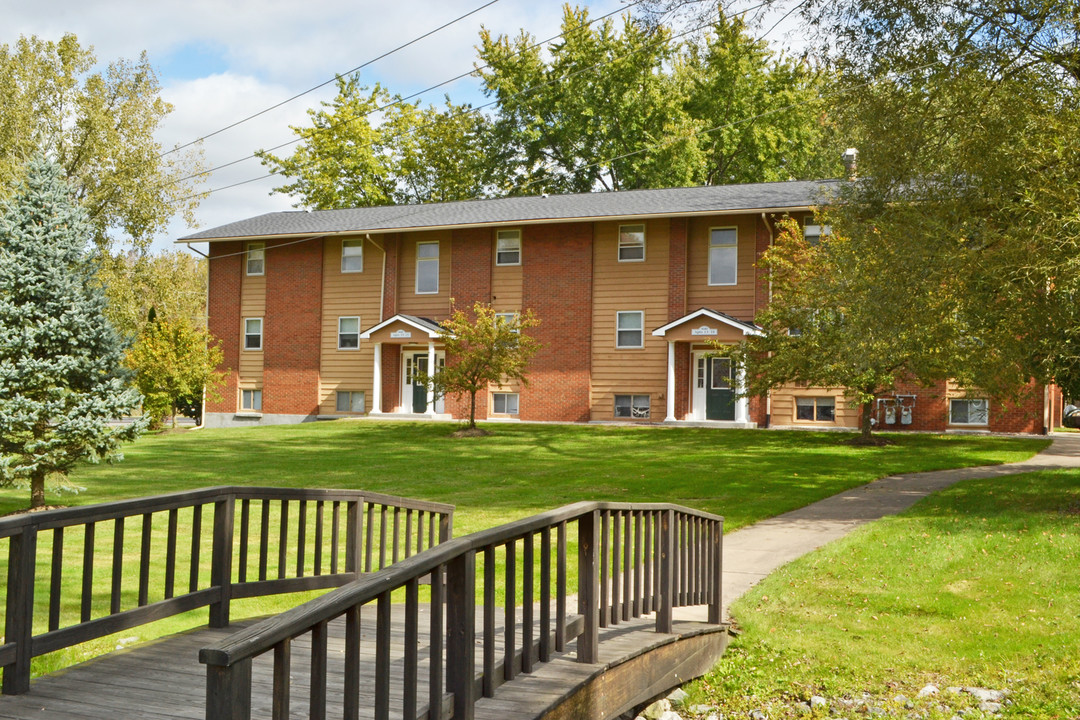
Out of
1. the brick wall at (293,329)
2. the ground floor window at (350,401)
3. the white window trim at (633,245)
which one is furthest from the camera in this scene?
the brick wall at (293,329)

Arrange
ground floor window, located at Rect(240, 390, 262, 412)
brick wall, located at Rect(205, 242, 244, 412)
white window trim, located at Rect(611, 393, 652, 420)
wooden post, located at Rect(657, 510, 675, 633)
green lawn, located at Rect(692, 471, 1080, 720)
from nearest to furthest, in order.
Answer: wooden post, located at Rect(657, 510, 675, 633)
green lawn, located at Rect(692, 471, 1080, 720)
white window trim, located at Rect(611, 393, 652, 420)
ground floor window, located at Rect(240, 390, 262, 412)
brick wall, located at Rect(205, 242, 244, 412)

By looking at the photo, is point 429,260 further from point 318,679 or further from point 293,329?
point 318,679

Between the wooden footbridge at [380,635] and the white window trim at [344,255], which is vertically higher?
the white window trim at [344,255]

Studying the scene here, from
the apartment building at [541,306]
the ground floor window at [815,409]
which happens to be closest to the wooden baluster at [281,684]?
the apartment building at [541,306]

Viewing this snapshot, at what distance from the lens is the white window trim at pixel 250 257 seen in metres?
37.3

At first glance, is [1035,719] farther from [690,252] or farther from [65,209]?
[690,252]

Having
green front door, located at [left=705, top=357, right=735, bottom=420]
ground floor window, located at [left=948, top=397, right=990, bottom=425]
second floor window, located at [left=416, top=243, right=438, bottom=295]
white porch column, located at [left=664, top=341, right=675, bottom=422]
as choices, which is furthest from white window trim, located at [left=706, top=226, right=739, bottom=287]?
second floor window, located at [left=416, top=243, right=438, bottom=295]

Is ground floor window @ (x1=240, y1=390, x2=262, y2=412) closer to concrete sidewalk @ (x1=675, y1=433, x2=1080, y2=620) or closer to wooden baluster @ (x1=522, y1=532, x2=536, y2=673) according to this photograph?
concrete sidewalk @ (x1=675, y1=433, x2=1080, y2=620)

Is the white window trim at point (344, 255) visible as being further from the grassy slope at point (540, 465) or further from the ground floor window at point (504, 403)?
the grassy slope at point (540, 465)

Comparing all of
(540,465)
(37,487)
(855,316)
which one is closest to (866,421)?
(540,465)

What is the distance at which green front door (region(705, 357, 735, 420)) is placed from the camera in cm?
3102

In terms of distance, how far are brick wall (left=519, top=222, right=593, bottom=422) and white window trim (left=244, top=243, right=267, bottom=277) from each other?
34.4 ft

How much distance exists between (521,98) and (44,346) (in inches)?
1415

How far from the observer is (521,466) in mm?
20312
